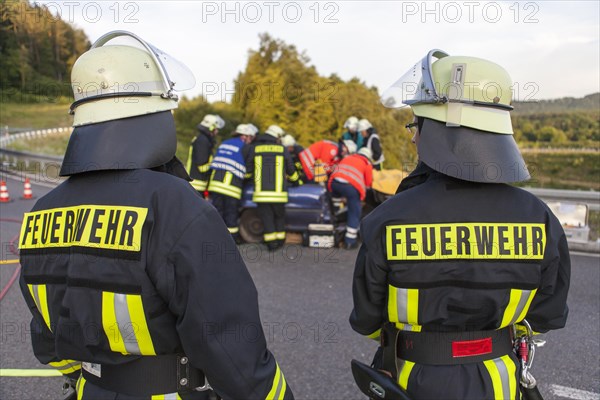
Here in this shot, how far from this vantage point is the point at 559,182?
13250mm

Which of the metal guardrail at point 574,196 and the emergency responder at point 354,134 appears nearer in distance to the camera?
the metal guardrail at point 574,196

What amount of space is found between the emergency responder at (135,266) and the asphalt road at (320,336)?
192cm

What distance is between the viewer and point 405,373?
5.95ft

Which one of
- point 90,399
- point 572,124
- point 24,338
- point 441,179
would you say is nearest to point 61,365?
point 90,399

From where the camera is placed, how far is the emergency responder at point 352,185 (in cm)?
691

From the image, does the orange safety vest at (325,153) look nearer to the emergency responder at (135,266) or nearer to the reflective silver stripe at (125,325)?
the emergency responder at (135,266)

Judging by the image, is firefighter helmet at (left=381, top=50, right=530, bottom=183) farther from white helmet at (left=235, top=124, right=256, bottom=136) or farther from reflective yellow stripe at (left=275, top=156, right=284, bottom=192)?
white helmet at (left=235, top=124, right=256, bottom=136)

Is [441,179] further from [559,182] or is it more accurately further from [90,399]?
[559,182]

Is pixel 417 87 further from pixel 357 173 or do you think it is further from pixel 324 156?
pixel 324 156

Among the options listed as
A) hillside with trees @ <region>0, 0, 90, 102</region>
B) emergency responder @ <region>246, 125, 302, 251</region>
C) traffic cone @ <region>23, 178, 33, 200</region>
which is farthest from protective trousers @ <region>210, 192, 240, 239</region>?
hillside with trees @ <region>0, 0, 90, 102</region>

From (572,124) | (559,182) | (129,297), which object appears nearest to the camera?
(129,297)

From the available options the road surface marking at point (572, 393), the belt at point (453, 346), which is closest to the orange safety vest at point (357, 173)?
the road surface marking at point (572, 393)

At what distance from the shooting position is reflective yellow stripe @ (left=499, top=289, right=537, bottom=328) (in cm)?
173

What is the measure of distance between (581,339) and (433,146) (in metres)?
3.28
